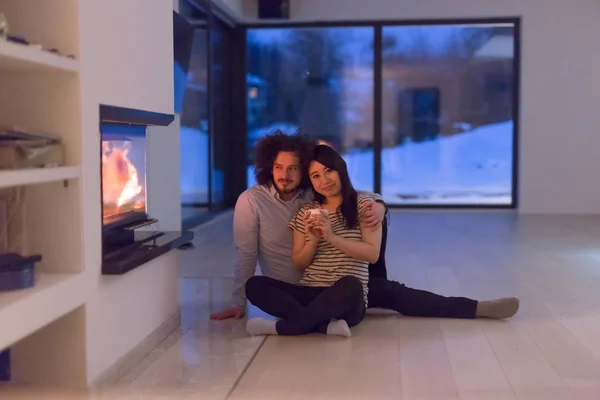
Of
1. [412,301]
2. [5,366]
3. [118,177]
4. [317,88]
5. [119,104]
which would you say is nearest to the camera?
[5,366]

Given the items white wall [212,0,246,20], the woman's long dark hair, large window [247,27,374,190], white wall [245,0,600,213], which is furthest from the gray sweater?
large window [247,27,374,190]

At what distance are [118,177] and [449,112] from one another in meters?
6.61

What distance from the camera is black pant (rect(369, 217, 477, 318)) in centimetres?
325

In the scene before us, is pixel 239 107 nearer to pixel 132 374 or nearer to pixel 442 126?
pixel 442 126

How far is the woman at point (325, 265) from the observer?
2936 mm

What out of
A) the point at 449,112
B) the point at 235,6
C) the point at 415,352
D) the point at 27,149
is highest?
the point at 235,6

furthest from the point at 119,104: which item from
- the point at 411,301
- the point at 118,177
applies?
the point at 411,301

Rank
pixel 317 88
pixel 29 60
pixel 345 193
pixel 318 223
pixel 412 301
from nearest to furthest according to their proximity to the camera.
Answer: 1. pixel 29 60
2. pixel 318 223
3. pixel 345 193
4. pixel 412 301
5. pixel 317 88

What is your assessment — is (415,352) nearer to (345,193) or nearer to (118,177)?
(345,193)

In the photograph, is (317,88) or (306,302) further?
(317,88)

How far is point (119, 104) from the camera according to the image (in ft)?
8.24

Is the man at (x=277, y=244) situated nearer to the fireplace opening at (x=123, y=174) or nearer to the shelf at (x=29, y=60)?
the fireplace opening at (x=123, y=174)

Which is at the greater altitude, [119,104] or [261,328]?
[119,104]

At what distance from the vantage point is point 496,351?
274 centimetres
